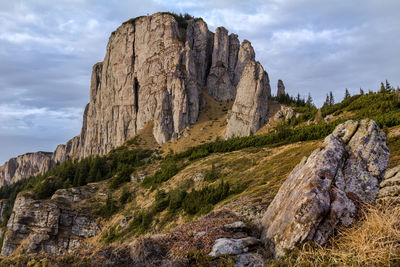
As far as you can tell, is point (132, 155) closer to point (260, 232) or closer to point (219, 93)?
point (219, 93)

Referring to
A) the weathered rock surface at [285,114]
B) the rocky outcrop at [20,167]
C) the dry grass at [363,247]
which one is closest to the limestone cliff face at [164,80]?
the weathered rock surface at [285,114]

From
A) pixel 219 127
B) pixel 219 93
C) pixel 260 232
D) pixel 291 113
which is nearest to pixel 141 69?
pixel 219 93

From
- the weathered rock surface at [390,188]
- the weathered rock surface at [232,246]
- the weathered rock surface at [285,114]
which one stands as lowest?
the weathered rock surface at [232,246]

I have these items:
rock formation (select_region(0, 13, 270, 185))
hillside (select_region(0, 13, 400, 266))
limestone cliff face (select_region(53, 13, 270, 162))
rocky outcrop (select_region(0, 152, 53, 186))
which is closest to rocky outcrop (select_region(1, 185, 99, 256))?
hillside (select_region(0, 13, 400, 266))

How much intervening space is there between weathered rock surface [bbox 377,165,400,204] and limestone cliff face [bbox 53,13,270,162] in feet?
219

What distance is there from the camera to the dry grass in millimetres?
6051

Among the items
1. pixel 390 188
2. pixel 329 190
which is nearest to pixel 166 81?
pixel 329 190

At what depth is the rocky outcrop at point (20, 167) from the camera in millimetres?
175250

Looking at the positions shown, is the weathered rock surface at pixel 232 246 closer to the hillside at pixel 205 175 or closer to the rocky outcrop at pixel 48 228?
the hillside at pixel 205 175

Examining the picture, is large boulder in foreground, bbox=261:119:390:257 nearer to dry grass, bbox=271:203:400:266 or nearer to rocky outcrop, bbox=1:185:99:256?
dry grass, bbox=271:203:400:266

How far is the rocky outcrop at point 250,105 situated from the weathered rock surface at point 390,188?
2563 inches

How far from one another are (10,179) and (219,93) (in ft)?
527

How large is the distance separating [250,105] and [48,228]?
192 feet

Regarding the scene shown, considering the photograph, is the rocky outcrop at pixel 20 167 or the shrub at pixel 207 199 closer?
the shrub at pixel 207 199
